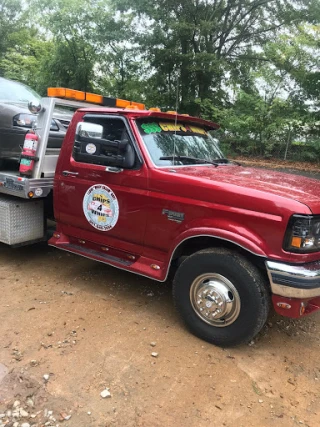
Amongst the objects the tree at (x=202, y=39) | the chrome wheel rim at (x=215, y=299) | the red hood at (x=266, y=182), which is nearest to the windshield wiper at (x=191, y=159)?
the red hood at (x=266, y=182)

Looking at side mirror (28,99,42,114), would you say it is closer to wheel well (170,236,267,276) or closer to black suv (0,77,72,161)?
black suv (0,77,72,161)

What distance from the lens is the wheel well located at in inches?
127

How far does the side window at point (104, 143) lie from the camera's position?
368cm

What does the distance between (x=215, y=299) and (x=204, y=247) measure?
0.55 meters

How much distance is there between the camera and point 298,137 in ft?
41.5

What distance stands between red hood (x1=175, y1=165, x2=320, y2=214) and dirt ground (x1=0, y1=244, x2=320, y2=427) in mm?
1377

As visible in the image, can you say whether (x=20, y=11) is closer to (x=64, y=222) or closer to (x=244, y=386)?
(x=64, y=222)

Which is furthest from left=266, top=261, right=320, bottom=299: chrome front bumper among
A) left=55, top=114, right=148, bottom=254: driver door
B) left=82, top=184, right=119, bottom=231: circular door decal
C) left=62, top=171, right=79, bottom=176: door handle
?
left=62, top=171, right=79, bottom=176: door handle

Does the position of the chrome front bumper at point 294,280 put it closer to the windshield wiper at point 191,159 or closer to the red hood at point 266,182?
the red hood at point 266,182

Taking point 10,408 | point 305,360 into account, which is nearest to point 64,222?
point 10,408

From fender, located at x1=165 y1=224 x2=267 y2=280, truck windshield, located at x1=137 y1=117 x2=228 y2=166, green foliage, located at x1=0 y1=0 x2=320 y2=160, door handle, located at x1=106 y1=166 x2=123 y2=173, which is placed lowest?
fender, located at x1=165 y1=224 x2=267 y2=280

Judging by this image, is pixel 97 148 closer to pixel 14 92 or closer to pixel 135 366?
pixel 135 366

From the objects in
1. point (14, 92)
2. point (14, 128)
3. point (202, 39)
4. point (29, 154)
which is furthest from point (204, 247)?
point (202, 39)

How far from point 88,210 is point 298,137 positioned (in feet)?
34.5
